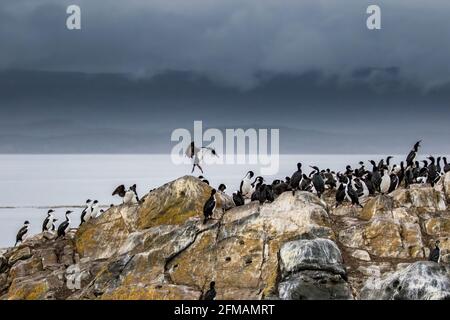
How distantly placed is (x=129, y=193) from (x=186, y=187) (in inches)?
125

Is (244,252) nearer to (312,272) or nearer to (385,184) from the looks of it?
(312,272)

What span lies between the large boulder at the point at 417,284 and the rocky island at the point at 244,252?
24 millimetres

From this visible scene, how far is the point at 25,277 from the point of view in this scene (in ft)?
69.8

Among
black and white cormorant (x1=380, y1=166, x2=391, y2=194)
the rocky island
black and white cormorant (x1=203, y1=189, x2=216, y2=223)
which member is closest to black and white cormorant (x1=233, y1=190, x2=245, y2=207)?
the rocky island

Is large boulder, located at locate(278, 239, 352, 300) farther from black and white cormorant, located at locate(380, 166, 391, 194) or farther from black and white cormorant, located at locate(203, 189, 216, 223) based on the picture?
black and white cormorant, located at locate(380, 166, 391, 194)

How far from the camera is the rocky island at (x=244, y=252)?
1766 centimetres

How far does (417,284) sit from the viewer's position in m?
16.0

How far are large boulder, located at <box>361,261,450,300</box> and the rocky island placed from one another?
0.9 inches

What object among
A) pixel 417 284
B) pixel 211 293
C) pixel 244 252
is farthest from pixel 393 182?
pixel 211 293

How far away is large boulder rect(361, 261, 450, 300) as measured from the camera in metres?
15.8

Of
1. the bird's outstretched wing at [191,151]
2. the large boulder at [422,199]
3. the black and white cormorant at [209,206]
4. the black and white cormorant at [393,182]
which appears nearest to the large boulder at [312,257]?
the black and white cormorant at [209,206]
